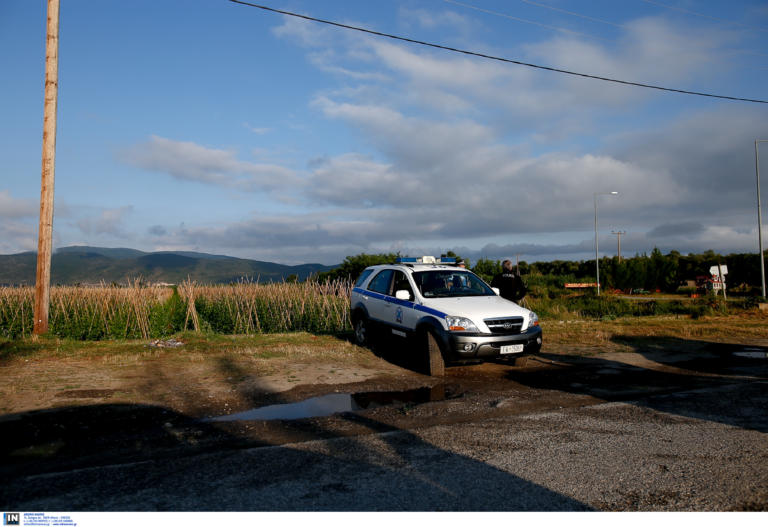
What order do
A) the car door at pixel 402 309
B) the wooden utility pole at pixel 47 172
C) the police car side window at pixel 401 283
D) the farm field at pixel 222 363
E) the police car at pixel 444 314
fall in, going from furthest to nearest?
1. the wooden utility pole at pixel 47 172
2. the police car side window at pixel 401 283
3. the car door at pixel 402 309
4. the police car at pixel 444 314
5. the farm field at pixel 222 363

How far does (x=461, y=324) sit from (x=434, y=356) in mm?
826

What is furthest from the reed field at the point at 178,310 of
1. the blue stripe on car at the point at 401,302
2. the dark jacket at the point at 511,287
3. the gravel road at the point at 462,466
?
the gravel road at the point at 462,466

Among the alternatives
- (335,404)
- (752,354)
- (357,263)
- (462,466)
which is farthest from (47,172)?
(357,263)

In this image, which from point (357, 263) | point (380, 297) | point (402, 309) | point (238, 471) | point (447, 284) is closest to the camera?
point (238, 471)

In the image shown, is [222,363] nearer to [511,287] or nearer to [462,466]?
[462,466]

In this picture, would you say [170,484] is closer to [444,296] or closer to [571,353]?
[444,296]

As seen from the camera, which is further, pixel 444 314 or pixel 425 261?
pixel 425 261

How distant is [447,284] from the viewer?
1006 cm

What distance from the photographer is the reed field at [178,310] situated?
1540 cm

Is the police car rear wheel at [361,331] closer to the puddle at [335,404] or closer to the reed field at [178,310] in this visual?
the puddle at [335,404]

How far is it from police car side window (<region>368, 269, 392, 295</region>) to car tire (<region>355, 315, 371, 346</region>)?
699mm

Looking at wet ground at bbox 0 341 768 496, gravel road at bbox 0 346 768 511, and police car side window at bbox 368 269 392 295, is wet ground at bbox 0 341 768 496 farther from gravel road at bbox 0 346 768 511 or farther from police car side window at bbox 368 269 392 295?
police car side window at bbox 368 269 392 295

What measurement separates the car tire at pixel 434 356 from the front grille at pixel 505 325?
929mm
